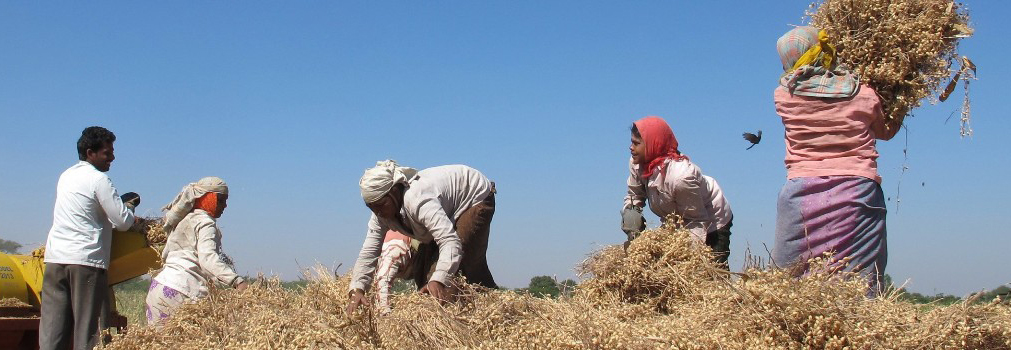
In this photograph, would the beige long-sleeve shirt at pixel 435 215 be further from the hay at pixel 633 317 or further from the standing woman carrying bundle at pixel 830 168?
the standing woman carrying bundle at pixel 830 168

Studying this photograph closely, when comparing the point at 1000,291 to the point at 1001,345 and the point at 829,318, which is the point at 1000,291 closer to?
the point at 1001,345

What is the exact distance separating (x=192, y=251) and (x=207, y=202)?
356mm

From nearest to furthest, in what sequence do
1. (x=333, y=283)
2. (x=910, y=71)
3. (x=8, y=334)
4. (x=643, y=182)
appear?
(x=910, y=71)
(x=643, y=182)
(x=333, y=283)
(x=8, y=334)

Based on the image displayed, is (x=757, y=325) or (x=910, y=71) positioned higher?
(x=910, y=71)

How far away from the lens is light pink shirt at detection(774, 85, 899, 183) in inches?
163

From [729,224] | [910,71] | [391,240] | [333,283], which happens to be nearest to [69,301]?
[333,283]

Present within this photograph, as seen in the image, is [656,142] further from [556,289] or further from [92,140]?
[92,140]

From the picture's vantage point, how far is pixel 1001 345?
9.60ft

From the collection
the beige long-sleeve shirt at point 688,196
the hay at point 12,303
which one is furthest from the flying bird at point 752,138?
the hay at point 12,303

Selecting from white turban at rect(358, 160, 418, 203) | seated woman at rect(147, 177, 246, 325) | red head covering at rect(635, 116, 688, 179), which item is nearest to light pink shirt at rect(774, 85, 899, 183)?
red head covering at rect(635, 116, 688, 179)

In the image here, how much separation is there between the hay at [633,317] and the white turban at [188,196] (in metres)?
1.27

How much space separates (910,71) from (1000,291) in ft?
3.96

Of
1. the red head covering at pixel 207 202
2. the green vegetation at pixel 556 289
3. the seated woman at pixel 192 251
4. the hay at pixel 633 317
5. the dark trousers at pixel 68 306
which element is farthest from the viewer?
the red head covering at pixel 207 202

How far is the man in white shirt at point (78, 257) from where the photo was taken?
20.1 feet
